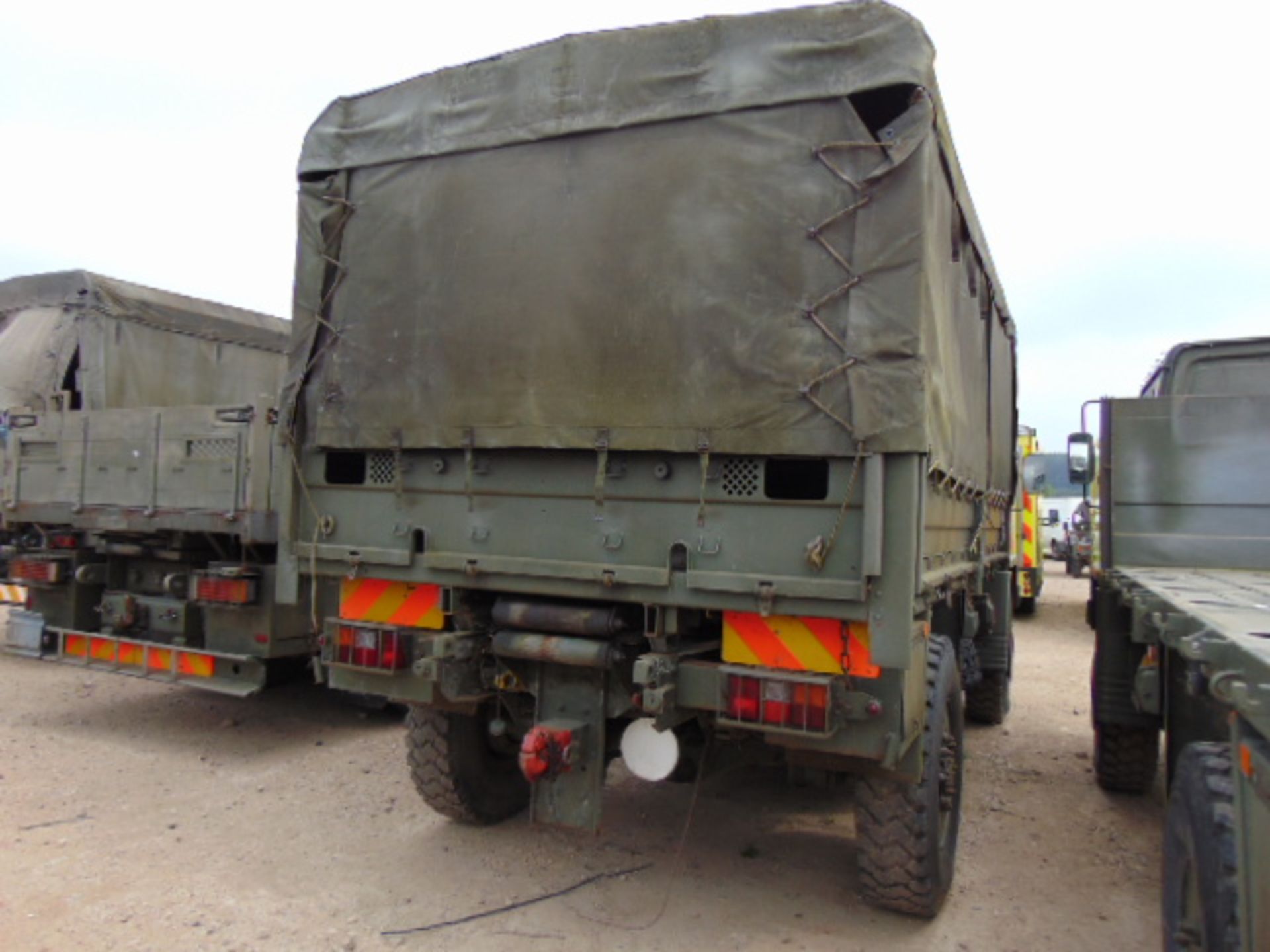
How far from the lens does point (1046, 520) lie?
17297 mm

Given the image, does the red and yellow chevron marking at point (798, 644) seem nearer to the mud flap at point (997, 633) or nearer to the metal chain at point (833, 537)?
the metal chain at point (833, 537)

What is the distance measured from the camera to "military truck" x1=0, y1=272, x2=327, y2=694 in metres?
5.74

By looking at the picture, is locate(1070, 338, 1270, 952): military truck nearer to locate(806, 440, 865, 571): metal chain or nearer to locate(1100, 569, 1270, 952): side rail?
locate(1100, 569, 1270, 952): side rail

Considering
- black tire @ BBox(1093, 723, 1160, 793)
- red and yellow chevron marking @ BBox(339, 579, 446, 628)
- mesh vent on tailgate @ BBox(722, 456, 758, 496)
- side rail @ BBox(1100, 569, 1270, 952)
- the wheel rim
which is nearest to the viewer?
side rail @ BBox(1100, 569, 1270, 952)

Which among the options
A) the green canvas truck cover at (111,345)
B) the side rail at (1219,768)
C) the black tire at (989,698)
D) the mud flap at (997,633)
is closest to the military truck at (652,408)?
the side rail at (1219,768)

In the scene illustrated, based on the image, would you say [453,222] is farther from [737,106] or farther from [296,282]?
[737,106]

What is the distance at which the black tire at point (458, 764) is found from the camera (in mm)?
4352

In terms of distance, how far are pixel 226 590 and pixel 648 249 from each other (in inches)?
152

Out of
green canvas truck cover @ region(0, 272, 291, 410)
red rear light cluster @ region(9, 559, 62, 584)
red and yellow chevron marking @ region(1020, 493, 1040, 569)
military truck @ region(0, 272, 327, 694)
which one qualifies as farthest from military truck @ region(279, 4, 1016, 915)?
red and yellow chevron marking @ region(1020, 493, 1040, 569)

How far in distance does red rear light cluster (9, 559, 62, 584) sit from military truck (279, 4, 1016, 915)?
3.64 metres

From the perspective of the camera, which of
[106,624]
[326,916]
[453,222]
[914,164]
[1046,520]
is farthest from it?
[1046,520]

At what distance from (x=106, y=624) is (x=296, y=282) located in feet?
12.3

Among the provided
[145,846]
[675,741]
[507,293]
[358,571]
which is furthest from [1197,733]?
[145,846]

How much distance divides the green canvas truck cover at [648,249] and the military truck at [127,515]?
6.16ft
